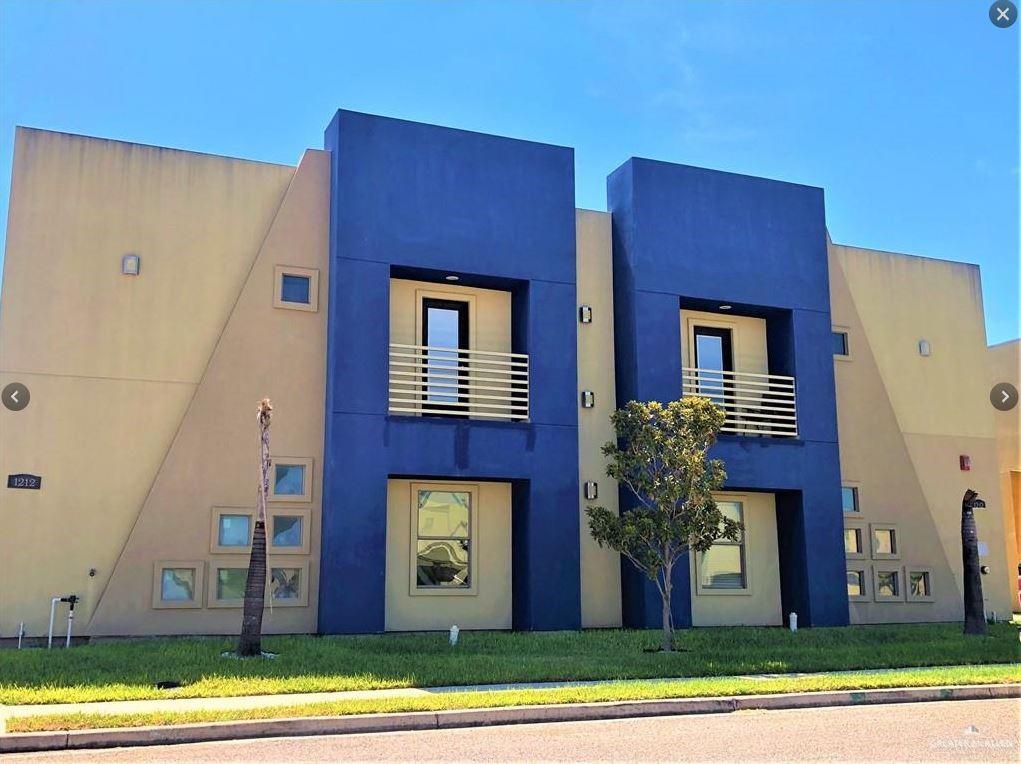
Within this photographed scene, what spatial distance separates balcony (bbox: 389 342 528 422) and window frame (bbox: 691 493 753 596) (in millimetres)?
4885

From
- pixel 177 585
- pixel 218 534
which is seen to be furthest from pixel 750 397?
pixel 177 585

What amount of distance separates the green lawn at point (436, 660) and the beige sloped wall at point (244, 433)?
94 centimetres

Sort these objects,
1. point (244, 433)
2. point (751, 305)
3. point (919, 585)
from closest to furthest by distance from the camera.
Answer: point (244, 433), point (751, 305), point (919, 585)

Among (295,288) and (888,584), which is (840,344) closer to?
(888,584)

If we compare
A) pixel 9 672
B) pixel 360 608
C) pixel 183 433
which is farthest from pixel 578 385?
pixel 9 672

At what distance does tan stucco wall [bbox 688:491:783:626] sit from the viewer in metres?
21.3

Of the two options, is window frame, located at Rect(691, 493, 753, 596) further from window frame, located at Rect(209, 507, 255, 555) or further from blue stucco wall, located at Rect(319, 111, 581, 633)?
window frame, located at Rect(209, 507, 255, 555)

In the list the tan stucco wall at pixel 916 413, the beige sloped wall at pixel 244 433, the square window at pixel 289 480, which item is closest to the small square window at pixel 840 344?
the tan stucco wall at pixel 916 413

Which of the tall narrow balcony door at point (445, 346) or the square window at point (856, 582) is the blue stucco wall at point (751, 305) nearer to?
the square window at point (856, 582)

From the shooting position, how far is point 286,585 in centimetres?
1809

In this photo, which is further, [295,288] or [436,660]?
[295,288]

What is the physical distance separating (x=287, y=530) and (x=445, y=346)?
4.68 m

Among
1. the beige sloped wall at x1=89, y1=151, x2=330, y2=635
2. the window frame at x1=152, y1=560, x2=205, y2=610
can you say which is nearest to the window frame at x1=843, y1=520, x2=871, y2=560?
the beige sloped wall at x1=89, y1=151, x2=330, y2=635

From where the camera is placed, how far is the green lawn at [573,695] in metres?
10.1
